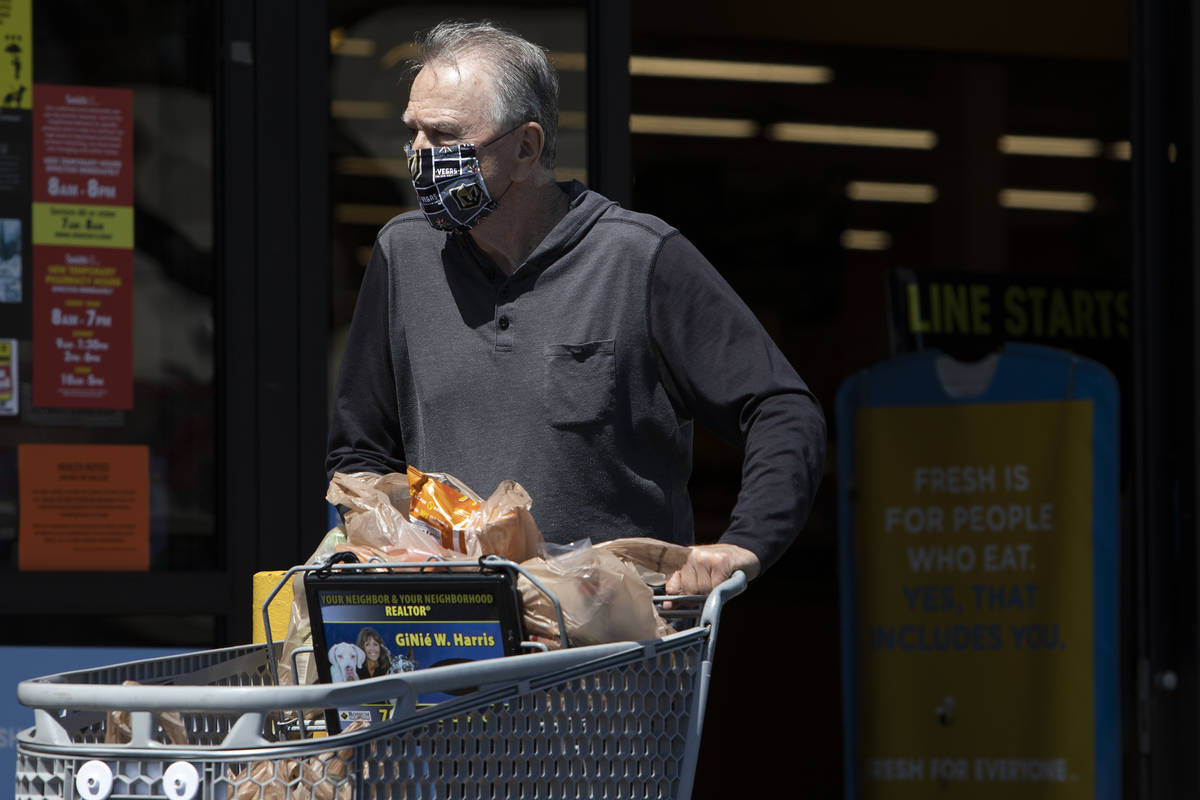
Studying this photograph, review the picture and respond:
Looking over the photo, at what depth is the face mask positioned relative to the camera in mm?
2498

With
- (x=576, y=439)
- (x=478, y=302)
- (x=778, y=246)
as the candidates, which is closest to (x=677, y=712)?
(x=576, y=439)

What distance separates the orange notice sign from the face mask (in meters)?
2.16

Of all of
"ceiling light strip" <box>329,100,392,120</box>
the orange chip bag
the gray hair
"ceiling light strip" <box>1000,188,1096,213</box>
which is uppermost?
"ceiling light strip" <box>1000,188,1096,213</box>

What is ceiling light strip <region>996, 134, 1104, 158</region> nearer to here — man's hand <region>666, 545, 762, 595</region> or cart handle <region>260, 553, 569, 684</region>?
man's hand <region>666, 545, 762, 595</region>

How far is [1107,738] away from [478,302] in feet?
10.2

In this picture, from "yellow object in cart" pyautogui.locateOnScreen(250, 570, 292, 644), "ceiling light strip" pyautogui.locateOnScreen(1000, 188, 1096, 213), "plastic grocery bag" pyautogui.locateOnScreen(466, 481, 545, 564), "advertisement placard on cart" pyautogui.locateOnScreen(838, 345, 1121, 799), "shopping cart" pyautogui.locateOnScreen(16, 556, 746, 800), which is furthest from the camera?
"ceiling light strip" pyautogui.locateOnScreen(1000, 188, 1096, 213)

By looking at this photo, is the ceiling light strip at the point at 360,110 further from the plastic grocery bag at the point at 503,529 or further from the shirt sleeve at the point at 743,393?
the plastic grocery bag at the point at 503,529

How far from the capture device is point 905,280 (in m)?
5.55

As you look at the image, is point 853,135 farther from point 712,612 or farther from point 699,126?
point 712,612

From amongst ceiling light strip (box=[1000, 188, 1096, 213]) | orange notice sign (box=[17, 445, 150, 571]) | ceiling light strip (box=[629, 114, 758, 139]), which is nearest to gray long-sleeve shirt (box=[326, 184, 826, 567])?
orange notice sign (box=[17, 445, 150, 571])

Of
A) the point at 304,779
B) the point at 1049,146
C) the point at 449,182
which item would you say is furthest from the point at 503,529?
the point at 1049,146

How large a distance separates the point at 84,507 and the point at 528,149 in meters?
2.25

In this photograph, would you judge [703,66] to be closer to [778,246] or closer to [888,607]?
[778,246]

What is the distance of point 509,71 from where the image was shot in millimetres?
2564
